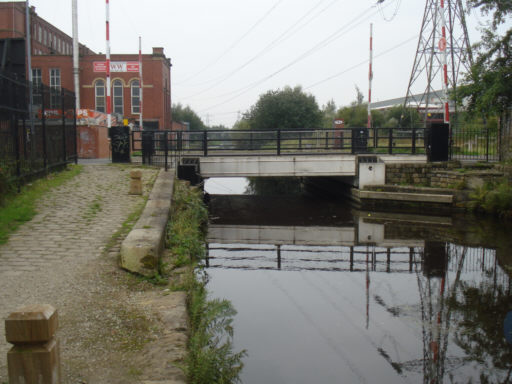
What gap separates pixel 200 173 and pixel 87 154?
7285mm

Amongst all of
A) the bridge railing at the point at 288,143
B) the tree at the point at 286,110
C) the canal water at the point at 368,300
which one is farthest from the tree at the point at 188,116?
the canal water at the point at 368,300

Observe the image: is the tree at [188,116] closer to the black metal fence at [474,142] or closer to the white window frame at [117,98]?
the white window frame at [117,98]

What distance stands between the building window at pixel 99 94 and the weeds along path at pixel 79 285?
36939mm

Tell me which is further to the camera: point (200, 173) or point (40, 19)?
point (40, 19)

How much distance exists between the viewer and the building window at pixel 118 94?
45.3 meters

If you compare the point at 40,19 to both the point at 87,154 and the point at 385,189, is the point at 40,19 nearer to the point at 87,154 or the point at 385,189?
the point at 87,154

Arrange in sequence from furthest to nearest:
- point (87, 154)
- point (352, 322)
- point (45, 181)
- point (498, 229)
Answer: point (87, 154), point (498, 229), point (45, 181), point (352, 322)

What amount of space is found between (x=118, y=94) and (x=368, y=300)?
41.6m

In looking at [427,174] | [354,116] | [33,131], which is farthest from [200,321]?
[354,116]

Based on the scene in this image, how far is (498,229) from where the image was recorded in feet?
→ 44.4

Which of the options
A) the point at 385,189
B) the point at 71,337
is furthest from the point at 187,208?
the point at 385,189

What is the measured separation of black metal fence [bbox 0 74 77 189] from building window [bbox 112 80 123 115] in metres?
28.9

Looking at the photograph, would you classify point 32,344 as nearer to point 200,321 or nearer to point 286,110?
point 200,321

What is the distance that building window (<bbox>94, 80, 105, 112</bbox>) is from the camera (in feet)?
149
